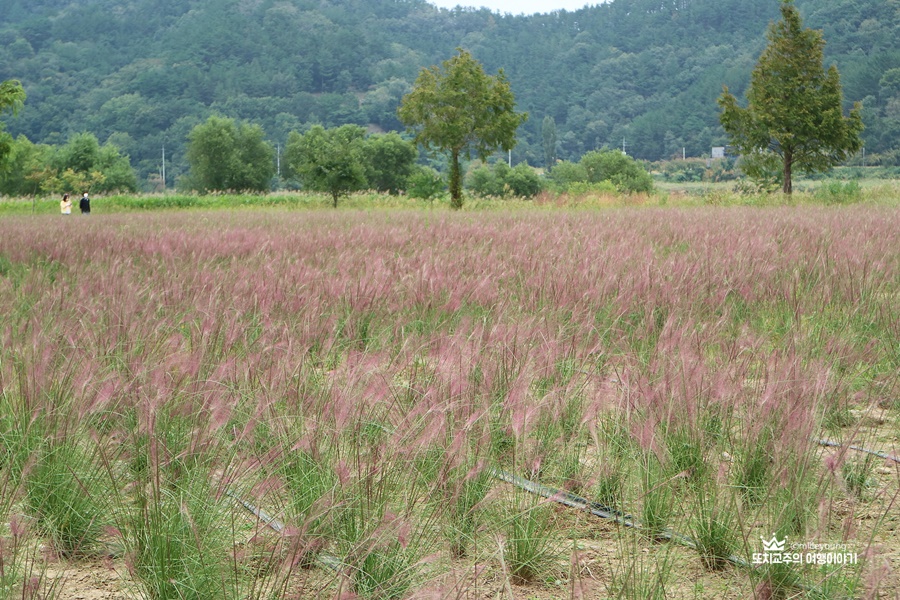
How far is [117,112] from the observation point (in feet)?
458

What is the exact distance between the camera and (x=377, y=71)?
180m

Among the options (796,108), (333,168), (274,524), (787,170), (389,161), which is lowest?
(274,524)

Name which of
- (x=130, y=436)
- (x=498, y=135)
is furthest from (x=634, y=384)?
(x=498, y=135)

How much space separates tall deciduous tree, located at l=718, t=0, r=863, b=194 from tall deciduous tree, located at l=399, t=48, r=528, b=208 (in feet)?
26.7

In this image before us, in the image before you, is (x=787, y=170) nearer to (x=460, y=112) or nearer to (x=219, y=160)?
(x=460, y=112)

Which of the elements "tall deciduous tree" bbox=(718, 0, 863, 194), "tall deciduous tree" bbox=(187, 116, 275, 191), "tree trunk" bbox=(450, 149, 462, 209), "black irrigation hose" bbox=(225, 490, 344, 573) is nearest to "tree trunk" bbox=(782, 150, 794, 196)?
"tall deciduous tree" bbox=(718, 0, 863, 194)

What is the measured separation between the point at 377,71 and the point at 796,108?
520ft

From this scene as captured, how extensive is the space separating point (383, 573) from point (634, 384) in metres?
1.61

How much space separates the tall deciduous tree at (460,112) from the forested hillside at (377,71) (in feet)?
268

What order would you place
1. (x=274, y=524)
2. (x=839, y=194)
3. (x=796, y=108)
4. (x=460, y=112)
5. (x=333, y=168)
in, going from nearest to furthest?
(x=274, y=524)
(x=839, y=194)
(x=796, y=108)
(x=460, y=112)
(x=333, y=168)

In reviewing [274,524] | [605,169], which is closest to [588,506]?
[274,524]

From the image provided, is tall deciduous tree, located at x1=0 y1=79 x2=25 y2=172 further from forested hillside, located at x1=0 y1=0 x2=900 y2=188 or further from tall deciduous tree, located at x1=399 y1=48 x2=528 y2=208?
forested hillside, located at x1=0 y1=0 x2=900 y2=188

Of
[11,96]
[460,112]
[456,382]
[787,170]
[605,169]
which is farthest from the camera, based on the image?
[605,169]

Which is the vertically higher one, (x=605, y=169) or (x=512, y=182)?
(x=605, y=169)
